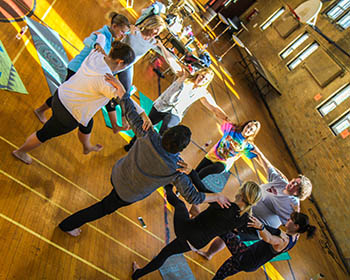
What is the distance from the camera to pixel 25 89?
8.94 ft

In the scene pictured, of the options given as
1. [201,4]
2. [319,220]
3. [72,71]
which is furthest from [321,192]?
[201,4]

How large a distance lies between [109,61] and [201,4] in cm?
1237

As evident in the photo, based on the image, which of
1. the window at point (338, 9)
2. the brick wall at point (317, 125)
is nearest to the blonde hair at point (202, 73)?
the brick wall at point (317, 125)

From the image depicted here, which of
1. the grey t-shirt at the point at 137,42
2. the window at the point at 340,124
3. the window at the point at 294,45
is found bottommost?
the window at the point at 340,124

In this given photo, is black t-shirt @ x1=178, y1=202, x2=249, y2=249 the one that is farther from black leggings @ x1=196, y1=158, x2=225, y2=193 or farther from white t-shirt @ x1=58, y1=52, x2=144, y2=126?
black leggings @ x1=196, y1=158, x2=225, y2=193

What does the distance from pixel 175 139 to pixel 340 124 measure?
24.4 feet

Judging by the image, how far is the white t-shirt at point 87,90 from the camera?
164cm

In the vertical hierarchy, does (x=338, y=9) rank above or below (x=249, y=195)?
below

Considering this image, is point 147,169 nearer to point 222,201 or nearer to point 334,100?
point 222,201

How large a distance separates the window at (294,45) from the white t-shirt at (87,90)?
9694 mm

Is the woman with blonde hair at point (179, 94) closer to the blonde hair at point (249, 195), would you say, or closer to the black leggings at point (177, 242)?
the black leggings at point (177, 242)

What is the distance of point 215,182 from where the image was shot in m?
4.39

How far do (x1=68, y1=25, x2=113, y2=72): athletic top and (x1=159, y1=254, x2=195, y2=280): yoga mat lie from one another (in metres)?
2.23

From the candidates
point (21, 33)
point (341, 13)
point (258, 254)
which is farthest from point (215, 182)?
point (341, 13)
